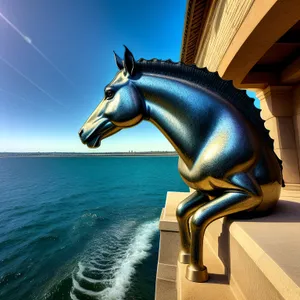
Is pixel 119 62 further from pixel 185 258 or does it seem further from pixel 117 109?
pixel 185 258

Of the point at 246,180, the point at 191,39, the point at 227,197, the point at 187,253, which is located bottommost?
the point at 187,253

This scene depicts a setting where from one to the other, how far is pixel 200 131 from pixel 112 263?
702 cm

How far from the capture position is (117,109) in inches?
71.0

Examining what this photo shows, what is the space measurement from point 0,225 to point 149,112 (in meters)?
15.5

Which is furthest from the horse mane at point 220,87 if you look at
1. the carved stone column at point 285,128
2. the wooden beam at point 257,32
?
the carved stone column at point 285,128

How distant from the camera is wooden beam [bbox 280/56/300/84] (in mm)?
3760

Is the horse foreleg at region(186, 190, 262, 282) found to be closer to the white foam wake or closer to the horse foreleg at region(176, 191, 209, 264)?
the horse foreleg at region(176, 191, 209, 264)

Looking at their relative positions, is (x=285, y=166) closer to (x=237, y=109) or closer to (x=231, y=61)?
(x=231, y=61)

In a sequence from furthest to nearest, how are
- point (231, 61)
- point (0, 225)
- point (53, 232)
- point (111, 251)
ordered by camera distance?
point (0, 225) → point (53, 232) → point (111, 251) → point (231, 61)

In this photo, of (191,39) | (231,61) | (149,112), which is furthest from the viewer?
(191,39)

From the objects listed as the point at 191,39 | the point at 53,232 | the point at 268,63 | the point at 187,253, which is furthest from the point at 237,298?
the point at 53,232

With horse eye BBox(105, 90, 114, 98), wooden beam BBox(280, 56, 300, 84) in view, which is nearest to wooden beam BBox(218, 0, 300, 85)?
wooden beam BBox(280, 56, 300, 84)

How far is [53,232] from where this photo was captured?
11289 millimetres

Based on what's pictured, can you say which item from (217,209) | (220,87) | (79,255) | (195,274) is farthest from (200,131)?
(79,255)
